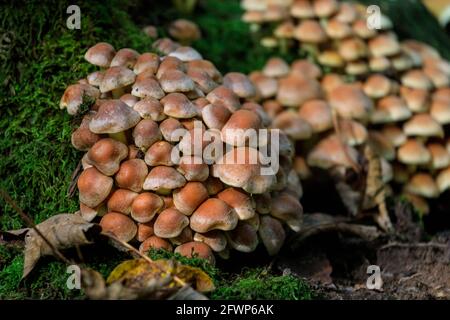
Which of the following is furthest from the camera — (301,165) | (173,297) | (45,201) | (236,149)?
(301,165)

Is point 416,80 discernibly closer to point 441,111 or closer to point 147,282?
point 441,111

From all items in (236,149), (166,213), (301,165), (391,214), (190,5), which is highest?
(190,5)

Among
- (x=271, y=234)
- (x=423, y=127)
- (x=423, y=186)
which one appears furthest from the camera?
(x=423, y=186)

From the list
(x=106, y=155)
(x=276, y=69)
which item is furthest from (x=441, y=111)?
(x=106, y=155)

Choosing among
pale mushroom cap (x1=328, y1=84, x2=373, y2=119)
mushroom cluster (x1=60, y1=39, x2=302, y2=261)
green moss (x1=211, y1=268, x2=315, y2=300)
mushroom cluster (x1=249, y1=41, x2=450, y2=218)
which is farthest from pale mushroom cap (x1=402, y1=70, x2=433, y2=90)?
green moss (x1=211, y1=268, x2=315, y2=300)

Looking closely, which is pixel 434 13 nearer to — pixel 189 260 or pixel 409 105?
pixel 409 105

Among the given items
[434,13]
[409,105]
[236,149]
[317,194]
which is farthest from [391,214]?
[434,13]

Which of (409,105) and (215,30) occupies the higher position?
(215,30)

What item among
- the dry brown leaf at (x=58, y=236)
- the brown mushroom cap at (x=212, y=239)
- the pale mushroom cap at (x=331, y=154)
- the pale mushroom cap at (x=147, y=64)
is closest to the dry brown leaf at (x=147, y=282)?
the dry brown leaf at (x=58, y=236)
